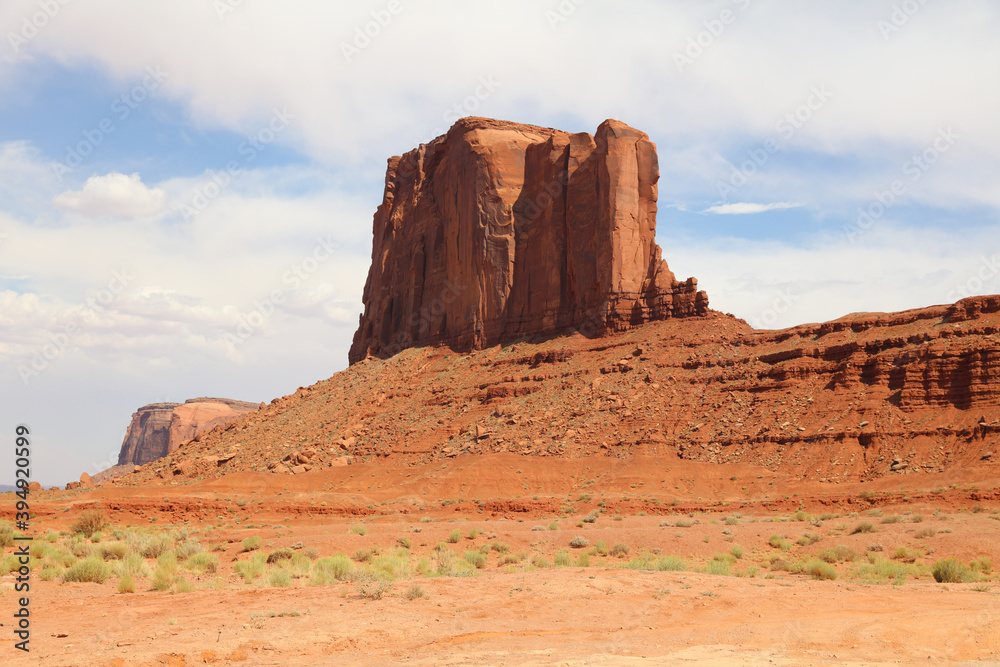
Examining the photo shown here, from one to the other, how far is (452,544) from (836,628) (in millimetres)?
13734

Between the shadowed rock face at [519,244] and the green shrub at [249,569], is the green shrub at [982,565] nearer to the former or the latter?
the green shrub at [249,569]

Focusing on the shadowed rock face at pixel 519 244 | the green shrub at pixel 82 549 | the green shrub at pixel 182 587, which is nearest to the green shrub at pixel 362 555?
the green shrub at pixel 182 587

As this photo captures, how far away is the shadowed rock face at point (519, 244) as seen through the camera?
54938 millimetres

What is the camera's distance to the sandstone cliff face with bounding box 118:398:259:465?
138750mm

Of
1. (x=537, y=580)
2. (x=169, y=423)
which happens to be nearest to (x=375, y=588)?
(x=537, y=580)

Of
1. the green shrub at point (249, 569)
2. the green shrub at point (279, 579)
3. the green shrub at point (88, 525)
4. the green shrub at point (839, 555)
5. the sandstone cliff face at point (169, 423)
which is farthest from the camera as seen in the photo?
the sandstone cliff face at point (169, 423)

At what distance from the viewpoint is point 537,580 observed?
15.2 meters

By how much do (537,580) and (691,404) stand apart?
30582 millimetres

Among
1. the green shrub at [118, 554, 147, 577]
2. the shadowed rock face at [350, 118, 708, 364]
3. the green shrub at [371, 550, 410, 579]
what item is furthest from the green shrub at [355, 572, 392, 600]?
the shadowed rock face at [350, 118, 708, 364]

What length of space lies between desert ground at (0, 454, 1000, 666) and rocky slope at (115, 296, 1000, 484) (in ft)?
10.0

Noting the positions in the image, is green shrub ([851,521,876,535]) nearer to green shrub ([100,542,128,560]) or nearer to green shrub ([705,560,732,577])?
green shrub ([705,560,732,577])

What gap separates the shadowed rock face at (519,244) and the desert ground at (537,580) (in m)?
21.3

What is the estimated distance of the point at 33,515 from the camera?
3086 centimetres

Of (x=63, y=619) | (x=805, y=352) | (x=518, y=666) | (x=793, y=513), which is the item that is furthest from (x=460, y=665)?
(x=805, y=352)
